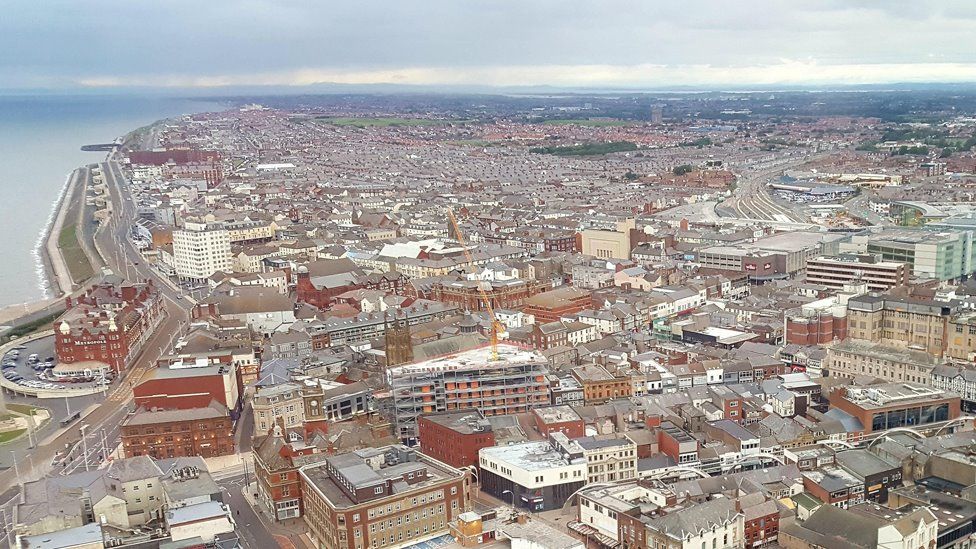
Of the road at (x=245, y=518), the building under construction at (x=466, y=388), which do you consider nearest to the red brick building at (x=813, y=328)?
the building under construction at (x=466, y=388)

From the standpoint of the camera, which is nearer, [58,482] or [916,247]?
[58,482]

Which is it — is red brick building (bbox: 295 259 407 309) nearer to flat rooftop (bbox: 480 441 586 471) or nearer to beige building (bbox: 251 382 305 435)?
beige building (bbox: 251 382 305 435)

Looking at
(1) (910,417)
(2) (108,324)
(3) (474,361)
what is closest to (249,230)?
(2) (108,324)

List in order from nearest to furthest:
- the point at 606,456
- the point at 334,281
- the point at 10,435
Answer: the point at 606,456, the point at 10,435, the point at 334,281

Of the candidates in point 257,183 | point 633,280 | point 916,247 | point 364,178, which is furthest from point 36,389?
point 364,178

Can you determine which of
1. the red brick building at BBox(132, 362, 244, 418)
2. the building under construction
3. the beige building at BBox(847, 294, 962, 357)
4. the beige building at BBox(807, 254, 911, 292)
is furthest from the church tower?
the beige building at BBox(807, 254, 911, 292)

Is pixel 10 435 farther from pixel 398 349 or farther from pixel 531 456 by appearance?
→ pixel 531 456

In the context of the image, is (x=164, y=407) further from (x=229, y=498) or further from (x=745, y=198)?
(x=745, y=198)
